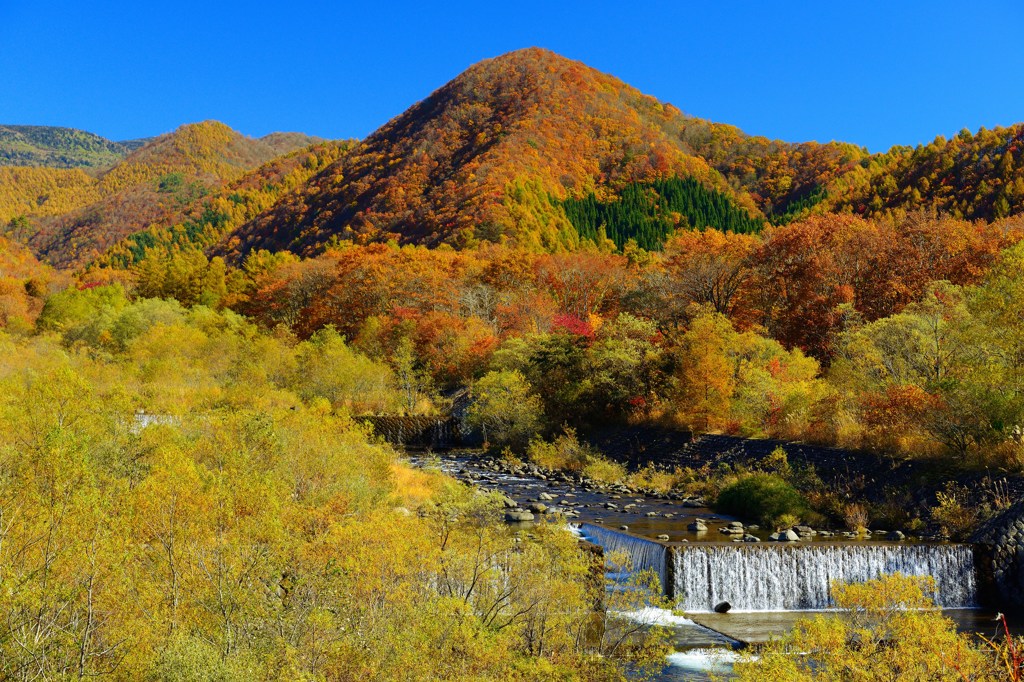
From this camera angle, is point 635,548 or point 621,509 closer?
point 635,548

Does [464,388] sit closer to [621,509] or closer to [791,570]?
[621,509]

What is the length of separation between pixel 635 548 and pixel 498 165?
3797 inches

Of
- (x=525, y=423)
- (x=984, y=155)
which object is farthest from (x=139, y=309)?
(x=984, y=155)

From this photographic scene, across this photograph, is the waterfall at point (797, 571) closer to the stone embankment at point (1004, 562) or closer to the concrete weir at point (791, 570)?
the concrete weir at point (791, 570)

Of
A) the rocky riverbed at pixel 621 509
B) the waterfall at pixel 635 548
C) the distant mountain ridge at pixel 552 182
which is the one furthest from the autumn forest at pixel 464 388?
the waterfall at pixel 635 548

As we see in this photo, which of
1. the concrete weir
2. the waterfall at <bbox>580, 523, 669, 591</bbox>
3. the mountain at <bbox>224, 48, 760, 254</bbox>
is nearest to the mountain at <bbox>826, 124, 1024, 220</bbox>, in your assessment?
the mountain at <bbox>224, 48, 760, 254</bbox>

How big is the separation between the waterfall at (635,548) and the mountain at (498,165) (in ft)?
222

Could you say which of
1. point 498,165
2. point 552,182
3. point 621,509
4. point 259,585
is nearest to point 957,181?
point 552,182

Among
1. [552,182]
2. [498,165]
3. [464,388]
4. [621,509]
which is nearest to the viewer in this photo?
[621,509]

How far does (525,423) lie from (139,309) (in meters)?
41.2

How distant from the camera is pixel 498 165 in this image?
11162 centimetres

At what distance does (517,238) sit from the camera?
8994 centimetres

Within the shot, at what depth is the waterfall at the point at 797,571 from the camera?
18.9 metres

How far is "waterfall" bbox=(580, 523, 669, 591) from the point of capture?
19.2 metres
